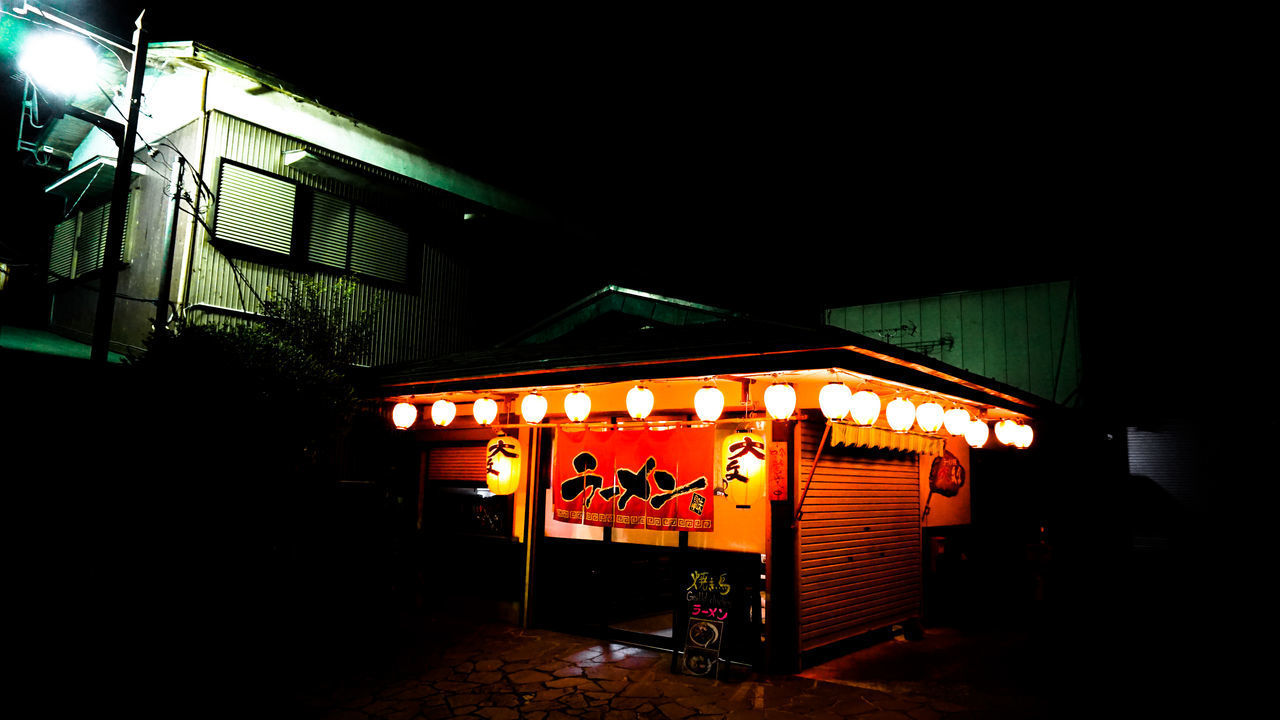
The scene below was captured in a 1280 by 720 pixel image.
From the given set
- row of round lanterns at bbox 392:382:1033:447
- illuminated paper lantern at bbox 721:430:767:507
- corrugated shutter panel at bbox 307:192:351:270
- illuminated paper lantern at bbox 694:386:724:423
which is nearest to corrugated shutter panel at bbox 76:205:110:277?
corrugated shutter panel at bbox 307:192:351:270

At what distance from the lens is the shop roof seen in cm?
903

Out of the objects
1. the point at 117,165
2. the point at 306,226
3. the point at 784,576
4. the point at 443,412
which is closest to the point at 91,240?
the point at 306,226

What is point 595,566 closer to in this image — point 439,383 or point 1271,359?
point 439,383

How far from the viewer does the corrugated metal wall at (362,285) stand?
16328mm

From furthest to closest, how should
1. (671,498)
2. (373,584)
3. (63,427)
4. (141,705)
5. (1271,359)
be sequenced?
(1271,359), (63,427), (373,584), (671,498), (141,705)

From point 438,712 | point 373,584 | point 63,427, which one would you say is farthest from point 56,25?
point 438,712

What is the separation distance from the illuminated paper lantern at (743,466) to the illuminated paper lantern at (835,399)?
137 centimetres

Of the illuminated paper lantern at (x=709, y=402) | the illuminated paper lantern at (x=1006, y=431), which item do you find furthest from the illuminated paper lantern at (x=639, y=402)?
the illuminated paper lantern at (x=1006, y=431)

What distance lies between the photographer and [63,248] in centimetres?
2117

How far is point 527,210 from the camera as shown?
2388 cm

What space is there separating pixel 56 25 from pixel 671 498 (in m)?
14.4

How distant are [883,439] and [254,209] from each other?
1555 cm

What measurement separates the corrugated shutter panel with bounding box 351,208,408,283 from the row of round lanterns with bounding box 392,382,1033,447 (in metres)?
6.92

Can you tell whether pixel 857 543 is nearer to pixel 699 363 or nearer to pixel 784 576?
pixel 784 576
